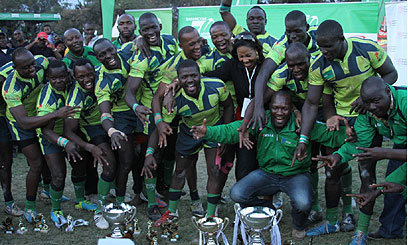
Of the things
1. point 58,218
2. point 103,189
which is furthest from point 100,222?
point 58,218

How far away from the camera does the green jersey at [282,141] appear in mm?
4745

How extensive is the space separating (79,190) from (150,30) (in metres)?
2.31

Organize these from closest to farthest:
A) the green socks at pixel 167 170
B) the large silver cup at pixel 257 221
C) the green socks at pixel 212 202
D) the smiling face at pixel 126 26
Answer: the large silver cup at pixel 257 221, the green socks at pixel 212 202, the green socks at pixel 167 170, the smiling face at pixel 126 26

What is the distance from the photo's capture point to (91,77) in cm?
543

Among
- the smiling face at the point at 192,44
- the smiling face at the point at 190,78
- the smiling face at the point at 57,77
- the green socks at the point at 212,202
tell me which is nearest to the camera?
the smiling face at the point at 190,78

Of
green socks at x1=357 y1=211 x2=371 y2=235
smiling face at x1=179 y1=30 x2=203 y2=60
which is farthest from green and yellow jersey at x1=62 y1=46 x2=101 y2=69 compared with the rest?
green socks at x1=357 y1=211 x2=371 y2=235

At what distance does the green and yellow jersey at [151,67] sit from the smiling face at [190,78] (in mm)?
721

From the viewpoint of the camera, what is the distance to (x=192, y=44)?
17.2ft

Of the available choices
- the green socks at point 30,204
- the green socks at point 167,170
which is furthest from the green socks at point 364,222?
the green socks at point 30,204

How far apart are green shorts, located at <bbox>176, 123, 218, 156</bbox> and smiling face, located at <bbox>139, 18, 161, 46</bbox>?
1121 millimetres

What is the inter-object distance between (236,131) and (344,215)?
1.62 m

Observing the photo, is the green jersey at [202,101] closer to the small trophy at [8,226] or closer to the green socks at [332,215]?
the green socks at [332,215]

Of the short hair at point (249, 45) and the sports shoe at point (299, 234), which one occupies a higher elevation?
the short hair at point (249, 45)

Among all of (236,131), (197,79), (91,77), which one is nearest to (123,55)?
(91,77)
